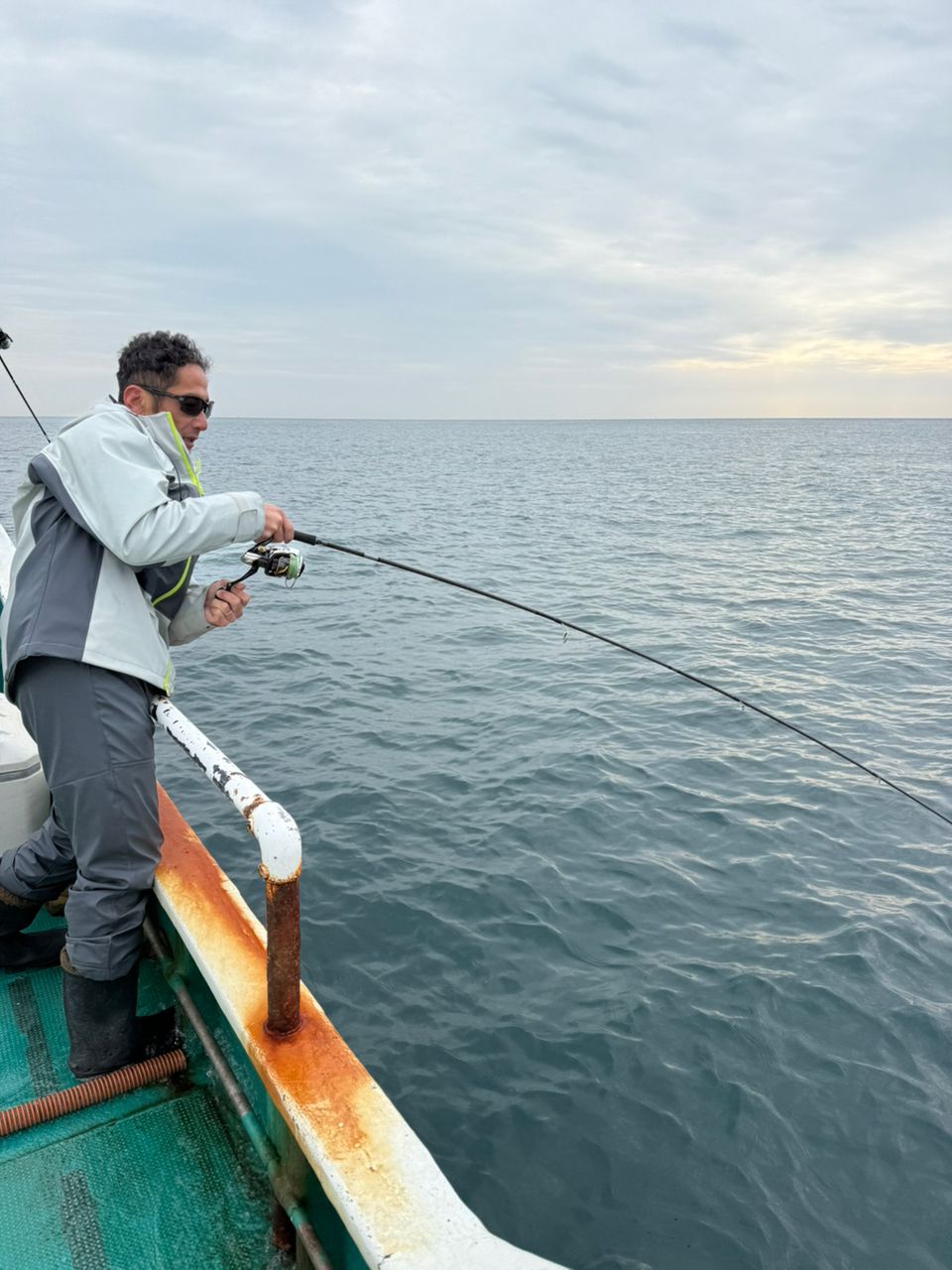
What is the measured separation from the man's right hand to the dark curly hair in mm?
534

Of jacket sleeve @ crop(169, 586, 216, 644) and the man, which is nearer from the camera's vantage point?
the man

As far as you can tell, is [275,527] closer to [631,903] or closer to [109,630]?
[109,630]

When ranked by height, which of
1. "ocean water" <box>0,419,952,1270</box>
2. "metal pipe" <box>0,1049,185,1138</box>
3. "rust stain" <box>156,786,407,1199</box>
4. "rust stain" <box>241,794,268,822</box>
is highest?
"rust stain" <box>241,794,268,822</box>

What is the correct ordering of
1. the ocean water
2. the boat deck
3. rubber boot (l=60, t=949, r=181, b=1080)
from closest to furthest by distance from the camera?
the boat deck < rubber boot (l=60, t=949, r=181, b=1080) < the ocean water

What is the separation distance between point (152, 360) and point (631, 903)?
184 inches

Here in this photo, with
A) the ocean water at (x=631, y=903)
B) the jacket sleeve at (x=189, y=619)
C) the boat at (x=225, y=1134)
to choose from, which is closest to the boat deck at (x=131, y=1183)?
the boat at (x=225, y=1134)

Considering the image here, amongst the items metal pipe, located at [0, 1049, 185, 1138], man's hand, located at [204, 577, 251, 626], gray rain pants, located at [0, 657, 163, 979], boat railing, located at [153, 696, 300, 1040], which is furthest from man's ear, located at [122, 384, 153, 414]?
metal pipe, located at [0, 1049, 185, 1138]

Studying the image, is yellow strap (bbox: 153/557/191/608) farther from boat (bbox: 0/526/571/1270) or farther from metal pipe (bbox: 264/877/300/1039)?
metal pipe (bbox: 264/877/300/1039)

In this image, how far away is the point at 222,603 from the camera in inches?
122

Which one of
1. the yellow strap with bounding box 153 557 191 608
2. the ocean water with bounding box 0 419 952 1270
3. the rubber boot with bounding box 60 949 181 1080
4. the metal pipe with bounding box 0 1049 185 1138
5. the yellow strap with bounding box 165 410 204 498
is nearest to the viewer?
the metal pipe with bounding box 0 1049 185 1138

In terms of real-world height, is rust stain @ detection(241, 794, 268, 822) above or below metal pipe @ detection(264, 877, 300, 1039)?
above

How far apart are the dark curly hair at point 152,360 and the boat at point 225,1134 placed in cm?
104

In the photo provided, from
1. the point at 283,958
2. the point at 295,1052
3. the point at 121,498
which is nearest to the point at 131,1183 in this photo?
the point at 295,1052

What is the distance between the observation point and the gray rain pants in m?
2.48
